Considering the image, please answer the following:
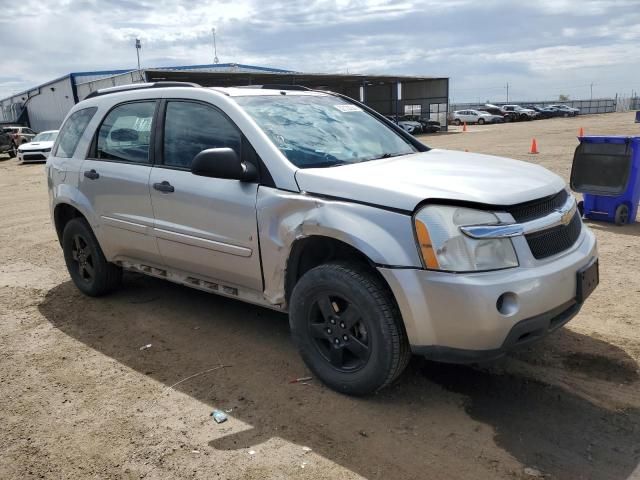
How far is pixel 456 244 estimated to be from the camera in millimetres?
2787

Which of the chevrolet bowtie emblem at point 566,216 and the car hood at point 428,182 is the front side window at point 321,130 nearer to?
the car hood at point 428,182

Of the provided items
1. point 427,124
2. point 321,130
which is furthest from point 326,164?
point 427,124

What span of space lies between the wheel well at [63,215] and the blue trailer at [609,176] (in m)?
6.11

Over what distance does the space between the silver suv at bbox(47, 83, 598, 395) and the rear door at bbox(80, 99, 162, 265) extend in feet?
0.05

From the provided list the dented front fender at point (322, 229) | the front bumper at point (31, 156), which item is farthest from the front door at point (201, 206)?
the front bumper at point (31, 156)

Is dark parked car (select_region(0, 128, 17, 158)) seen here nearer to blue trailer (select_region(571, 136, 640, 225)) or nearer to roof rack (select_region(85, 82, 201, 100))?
roof rack (select_region(85, 82, 201, 100))

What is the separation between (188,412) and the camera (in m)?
3.28

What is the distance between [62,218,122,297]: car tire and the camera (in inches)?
201

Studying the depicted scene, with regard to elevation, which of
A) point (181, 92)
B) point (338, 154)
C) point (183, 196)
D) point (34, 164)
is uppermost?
point (181, 92)

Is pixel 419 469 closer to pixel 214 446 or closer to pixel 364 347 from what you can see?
pixel 364 347

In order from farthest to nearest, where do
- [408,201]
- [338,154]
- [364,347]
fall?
[338,154], [364,347], [408,201]

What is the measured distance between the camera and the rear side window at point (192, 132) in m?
3.84

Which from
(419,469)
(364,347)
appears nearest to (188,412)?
(364,347)

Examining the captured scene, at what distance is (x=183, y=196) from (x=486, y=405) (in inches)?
95.7
